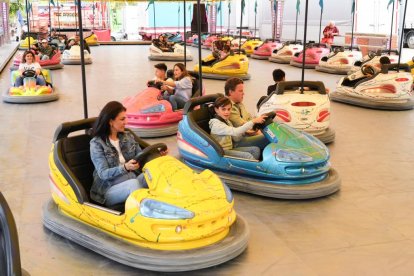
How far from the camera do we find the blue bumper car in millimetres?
3055

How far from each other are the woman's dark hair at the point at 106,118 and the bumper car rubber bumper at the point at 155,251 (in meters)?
0.44

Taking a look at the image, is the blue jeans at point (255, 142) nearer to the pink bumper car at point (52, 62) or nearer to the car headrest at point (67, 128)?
the car headrest at point (67, 128)

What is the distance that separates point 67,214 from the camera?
8.36ft

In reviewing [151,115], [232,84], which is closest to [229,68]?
[151,115]

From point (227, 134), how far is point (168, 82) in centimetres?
184

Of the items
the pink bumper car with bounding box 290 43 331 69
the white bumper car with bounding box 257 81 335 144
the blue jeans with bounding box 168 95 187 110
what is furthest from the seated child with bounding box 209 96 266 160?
the pink bumper car with bounding box 290 43 331 69

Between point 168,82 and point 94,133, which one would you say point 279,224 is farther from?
point 168,82

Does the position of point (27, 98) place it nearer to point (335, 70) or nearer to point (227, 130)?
point (227, 130)

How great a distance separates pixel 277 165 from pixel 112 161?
1.03m

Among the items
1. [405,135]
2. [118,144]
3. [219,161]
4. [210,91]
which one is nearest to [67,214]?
[118,144]

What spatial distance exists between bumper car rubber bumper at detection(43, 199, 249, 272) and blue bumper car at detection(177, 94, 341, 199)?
0.64 metres

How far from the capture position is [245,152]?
322cm

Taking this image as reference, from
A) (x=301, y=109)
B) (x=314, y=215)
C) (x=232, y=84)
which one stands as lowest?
(x=314, y=215)

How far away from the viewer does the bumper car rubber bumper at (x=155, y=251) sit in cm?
214
